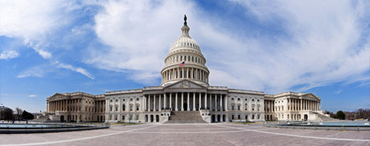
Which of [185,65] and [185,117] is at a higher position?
[185,65]

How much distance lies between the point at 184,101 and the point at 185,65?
1714 centimetres

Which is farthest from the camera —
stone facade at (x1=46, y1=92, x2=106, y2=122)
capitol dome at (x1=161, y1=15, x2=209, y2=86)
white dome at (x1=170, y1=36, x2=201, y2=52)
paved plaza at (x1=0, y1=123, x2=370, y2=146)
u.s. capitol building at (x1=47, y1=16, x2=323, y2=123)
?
white dome at (x1=170, y1=36, x2=201, y2=52)

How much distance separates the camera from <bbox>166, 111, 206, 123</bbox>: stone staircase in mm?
63906

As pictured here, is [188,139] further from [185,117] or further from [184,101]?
[184,101]

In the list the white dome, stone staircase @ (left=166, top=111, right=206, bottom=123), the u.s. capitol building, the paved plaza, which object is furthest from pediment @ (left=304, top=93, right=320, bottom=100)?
the paved plaza

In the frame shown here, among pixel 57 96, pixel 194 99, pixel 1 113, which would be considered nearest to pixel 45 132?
pixel 194 99

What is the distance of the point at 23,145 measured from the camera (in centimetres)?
1688

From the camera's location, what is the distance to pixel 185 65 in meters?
93.4

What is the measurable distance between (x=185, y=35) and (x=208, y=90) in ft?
136

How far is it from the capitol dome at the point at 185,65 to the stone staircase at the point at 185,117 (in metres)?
21.6

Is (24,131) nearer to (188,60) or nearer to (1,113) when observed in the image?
(188,60)

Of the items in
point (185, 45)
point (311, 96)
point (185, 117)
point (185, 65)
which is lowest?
point (185, 117)

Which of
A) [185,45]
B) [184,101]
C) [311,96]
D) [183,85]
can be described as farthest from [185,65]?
[311,96]

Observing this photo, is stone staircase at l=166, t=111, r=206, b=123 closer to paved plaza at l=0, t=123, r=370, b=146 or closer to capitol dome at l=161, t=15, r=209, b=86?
capitol dome at l=161, t=15, r=209, b=86
